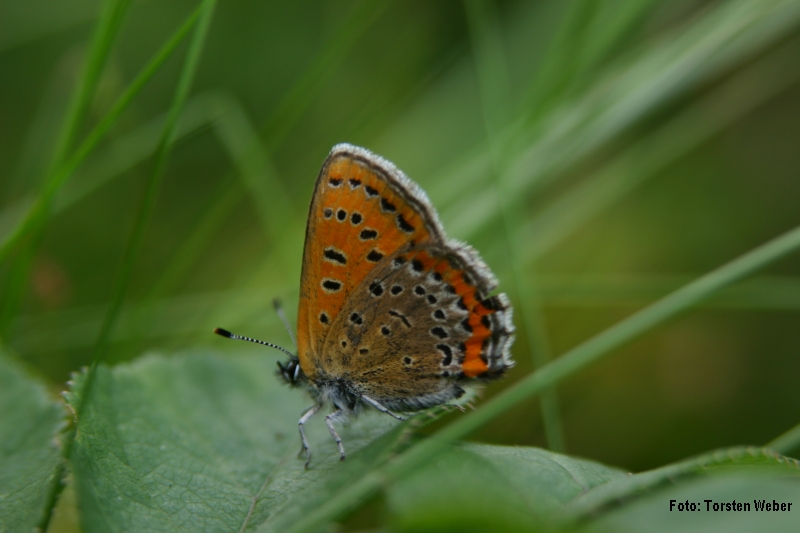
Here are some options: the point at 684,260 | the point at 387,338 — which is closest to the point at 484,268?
the point at 387,338

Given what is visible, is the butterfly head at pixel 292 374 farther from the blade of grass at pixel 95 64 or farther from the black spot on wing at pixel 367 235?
the blade of grass at pixel 95 64

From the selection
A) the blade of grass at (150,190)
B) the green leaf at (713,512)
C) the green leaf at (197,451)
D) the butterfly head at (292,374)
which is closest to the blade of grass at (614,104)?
the butterfly head at (292,374)

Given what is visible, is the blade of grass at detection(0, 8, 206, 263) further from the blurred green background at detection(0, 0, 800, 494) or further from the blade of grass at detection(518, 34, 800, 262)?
the blade of grass at detection(518, 34, 800, 262)

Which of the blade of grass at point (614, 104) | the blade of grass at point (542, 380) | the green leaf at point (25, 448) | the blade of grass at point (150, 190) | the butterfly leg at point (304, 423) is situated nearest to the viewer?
the blade of grass at point (542, 380)

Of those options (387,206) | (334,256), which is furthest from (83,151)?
(387,206)

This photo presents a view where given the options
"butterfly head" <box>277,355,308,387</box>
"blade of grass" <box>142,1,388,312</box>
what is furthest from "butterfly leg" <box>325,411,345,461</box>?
"blade of grass" <box>142,1,388,312</box>

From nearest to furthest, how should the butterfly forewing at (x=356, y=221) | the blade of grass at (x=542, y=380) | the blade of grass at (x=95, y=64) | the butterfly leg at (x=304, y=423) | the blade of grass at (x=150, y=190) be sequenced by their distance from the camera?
the blade of grass at (x=542, y=380) < the blade of grass at (x=150, y=190) < the butterfly leg at (x=304, y=423) < the blade of grass at (x=95, y=64) < the butterfly forewing at (x=356, y=221)

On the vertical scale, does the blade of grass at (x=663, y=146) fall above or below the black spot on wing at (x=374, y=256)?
above
